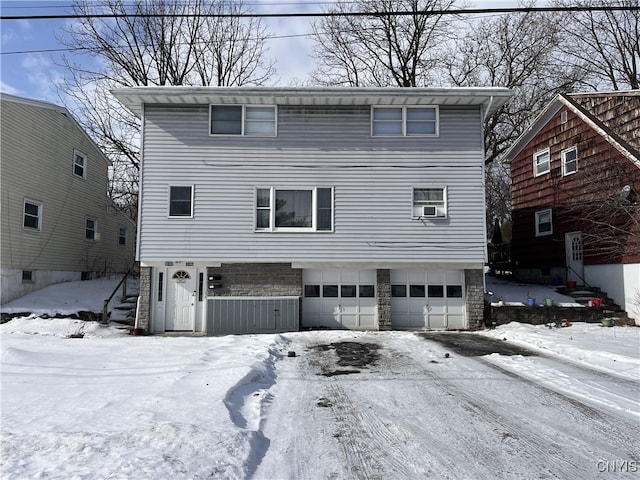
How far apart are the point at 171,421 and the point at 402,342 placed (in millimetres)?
7891

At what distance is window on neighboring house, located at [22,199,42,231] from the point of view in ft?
51.7

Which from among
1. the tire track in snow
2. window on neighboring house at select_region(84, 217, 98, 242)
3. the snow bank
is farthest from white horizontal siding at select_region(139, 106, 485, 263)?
window on neighboring house at select_region(84, 217, 98, 242)

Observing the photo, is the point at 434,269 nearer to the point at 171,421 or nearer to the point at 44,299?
the point at 171,421

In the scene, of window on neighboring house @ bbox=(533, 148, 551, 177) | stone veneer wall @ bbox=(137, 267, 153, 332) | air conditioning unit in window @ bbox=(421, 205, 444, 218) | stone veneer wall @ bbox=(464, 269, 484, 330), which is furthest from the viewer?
window on neighboring house @ bbox=(533, 148, 551, 177)

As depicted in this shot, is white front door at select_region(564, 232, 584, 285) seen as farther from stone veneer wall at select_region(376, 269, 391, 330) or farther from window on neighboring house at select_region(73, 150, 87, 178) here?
window on neighboring house at select_region(73, 150, 87, 178)

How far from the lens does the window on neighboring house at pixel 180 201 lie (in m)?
14.0

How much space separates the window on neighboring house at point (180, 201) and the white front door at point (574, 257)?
14687 mm

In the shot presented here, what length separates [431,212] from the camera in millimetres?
14148

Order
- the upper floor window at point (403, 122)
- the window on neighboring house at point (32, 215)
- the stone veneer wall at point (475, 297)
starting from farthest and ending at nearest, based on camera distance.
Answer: the window on neighboring house at point (32, 215), the upper floor window at point (403, 122), the stone veneer wall at point (475, 297)

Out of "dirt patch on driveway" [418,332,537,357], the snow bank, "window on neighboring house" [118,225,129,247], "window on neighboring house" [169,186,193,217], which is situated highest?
"window on neighboring house" [169,186,193,217]

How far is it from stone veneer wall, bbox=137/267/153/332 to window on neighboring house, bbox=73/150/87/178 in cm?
791

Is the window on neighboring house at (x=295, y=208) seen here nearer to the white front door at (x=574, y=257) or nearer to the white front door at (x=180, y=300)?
the white front door at (x=180, y=300)

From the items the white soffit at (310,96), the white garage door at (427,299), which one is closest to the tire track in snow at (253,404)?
the white garage door at (427,299)

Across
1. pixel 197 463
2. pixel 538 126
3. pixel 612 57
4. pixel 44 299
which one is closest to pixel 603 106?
pixel 538 126
